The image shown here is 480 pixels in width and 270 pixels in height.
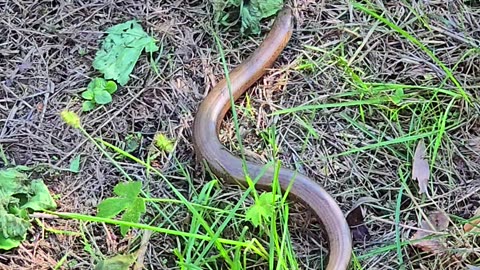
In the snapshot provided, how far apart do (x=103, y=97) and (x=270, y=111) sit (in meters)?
0.67

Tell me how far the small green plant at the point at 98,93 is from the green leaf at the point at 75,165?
0.23m

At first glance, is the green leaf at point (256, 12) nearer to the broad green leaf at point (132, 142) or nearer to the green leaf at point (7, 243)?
the broad green leaf at point (132, 142)

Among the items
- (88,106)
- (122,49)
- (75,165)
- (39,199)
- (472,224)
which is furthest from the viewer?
(122,49)

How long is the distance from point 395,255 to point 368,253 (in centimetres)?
9

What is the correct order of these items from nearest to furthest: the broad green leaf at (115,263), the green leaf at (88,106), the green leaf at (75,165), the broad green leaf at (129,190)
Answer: the broad green leaf at (129,190) < the broad green leaf at (115,263) < the green leaf at (75,165) < the green leaf at (88,106)

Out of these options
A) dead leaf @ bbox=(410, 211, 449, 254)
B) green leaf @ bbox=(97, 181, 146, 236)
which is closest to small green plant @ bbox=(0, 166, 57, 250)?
green leaf @ bbox=(97, 181, 146, 236)

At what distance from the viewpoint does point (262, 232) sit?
2.54 m

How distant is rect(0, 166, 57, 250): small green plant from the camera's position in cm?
250

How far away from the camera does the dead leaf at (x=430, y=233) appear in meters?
2.51

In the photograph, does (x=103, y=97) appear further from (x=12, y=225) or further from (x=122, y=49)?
(x=12, y=225)

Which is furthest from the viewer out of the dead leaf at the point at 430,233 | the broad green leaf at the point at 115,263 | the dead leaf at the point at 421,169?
the dead leaf at the point at 421,169

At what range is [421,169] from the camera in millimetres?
2680

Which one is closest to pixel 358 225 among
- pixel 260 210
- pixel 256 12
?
pixel 260 210

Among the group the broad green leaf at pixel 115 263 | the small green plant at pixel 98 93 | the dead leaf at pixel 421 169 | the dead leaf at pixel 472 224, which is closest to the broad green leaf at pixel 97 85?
the small green plant at pixel 98 93
